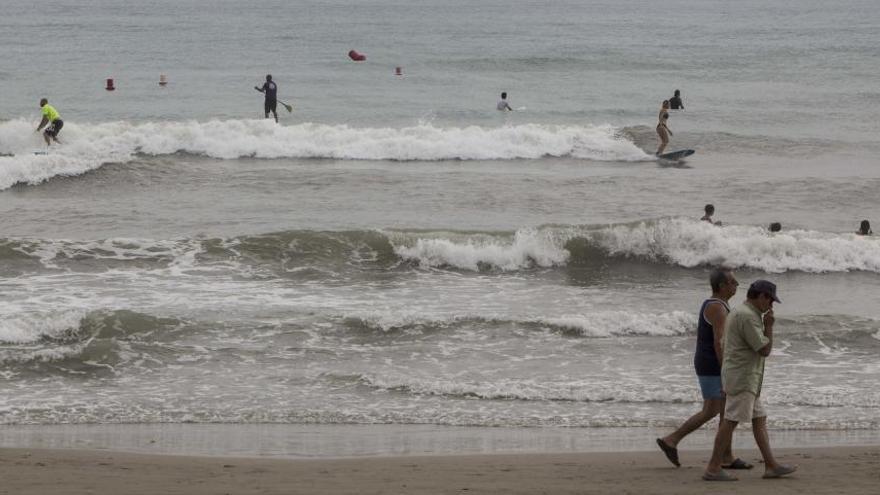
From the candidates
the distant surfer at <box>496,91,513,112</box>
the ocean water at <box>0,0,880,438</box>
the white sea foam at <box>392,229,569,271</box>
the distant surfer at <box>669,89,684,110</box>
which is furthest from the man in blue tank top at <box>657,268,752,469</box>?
the distant surfer at <box>496,91,513,112</box>

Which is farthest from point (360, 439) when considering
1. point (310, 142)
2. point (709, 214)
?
point (310, 142)

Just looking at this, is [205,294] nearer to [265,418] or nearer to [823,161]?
[265,418]

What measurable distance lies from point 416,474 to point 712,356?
7.66 ft

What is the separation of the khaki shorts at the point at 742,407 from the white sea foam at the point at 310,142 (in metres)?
21.7

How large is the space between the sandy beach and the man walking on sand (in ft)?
0.58

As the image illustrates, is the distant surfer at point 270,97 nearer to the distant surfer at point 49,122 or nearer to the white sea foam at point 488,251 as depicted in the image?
the distant surfer at point 49,122

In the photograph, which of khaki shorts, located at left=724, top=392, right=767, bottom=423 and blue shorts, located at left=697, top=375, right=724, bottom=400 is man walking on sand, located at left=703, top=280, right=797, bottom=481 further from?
blue shorts, located at left=697, top=375, right=724, bottom=400

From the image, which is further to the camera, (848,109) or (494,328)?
(848,109)

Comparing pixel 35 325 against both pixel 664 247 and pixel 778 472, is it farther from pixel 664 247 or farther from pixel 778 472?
pixel 664 247

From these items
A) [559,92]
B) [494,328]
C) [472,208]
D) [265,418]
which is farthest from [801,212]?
[559,92]

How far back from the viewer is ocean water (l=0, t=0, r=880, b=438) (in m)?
12.7

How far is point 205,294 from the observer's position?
16.8m

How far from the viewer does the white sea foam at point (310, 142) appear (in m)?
29.8

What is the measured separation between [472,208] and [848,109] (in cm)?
1959
